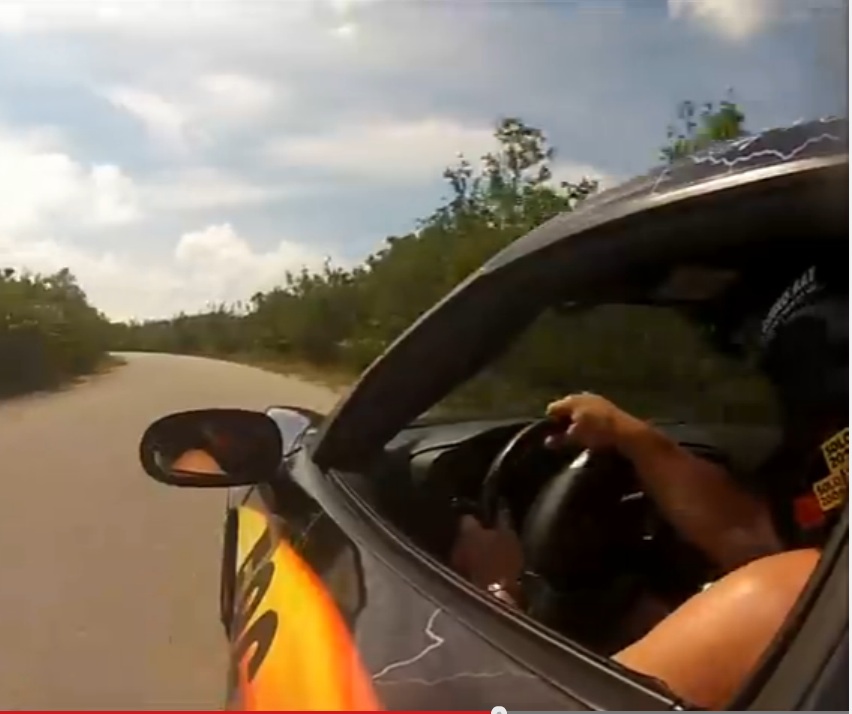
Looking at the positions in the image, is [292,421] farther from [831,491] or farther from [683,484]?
[831,491]

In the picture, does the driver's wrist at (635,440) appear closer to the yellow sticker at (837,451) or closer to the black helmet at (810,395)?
the black helmet at (810,395)

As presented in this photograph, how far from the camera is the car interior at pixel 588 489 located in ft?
4.79

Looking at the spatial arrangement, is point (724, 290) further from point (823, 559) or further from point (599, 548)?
point (823, 559)

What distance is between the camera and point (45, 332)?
2086mm

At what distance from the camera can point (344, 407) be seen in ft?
5.77

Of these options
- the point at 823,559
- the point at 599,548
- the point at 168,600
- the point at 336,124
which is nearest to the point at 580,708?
the point at 823,559

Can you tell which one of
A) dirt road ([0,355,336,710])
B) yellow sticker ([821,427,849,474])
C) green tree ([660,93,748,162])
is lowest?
dirt road ([0,355,336,710])

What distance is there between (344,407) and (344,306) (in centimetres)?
15

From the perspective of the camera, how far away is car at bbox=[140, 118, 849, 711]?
1.16m

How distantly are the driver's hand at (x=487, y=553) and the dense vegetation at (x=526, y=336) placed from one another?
0.58ft

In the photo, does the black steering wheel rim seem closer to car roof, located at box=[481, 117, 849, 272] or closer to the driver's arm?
the driver's arm

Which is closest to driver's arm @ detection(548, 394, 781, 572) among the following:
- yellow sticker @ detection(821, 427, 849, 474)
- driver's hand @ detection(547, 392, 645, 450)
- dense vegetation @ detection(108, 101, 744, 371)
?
driver's hand @ detection(547, 392, 645, 450)

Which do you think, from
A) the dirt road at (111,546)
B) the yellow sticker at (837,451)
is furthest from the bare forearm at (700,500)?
the dirt road at (111,546)

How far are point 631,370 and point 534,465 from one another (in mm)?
239
